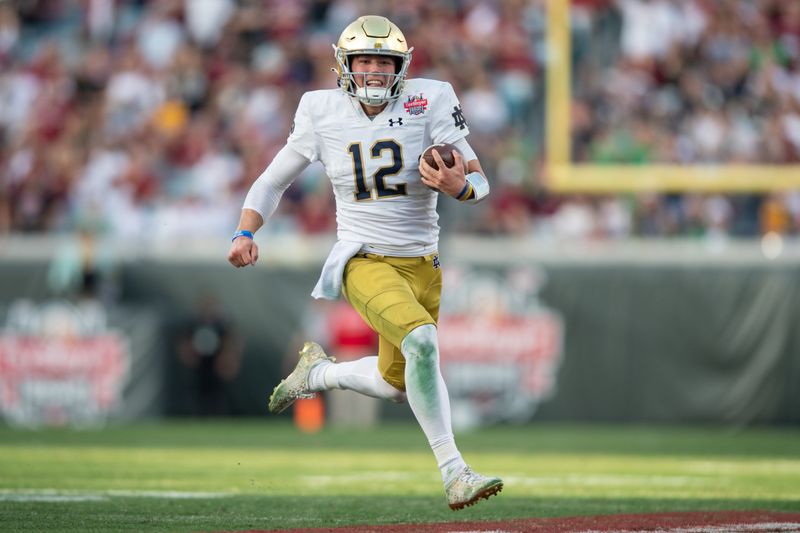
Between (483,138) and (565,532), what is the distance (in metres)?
9.13

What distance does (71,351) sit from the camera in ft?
42.4

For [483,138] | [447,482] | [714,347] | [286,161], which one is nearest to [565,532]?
[447,482]

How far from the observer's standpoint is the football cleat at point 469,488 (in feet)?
16.5

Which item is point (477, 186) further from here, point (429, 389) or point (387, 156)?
point (429, 389)

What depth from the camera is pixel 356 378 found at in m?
5.93

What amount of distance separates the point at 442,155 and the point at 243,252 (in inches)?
36.4

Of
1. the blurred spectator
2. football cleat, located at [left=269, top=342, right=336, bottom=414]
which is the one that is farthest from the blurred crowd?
football cleat, located at [left=269, top=342, right=336, bottom=414]

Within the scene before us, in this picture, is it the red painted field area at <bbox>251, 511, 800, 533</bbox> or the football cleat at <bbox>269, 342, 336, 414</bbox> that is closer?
the red painted field area at <bbox>251, 511, 800, 533</bbox>

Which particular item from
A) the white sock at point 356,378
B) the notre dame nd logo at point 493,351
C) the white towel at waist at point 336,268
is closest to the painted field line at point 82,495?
the white sock at point 356,378

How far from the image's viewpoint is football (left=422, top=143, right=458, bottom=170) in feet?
17.6

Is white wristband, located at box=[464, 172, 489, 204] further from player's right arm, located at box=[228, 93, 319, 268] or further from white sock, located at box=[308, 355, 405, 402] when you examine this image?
white sock, located at box=[308, 355, 405, 402]

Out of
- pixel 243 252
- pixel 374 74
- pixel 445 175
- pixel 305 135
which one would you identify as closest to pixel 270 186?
pixel 305 135

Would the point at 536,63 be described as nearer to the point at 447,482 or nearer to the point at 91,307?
the point at 91,307

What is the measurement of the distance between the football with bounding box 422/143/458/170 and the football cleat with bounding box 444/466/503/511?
1.21 m
